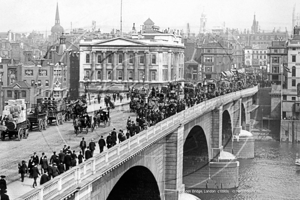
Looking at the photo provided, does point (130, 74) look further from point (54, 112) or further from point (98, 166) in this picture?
point (98, 166)

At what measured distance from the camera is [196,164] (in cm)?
6581

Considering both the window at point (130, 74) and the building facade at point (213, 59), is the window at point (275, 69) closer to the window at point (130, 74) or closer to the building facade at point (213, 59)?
the building facade at point (213, 59)

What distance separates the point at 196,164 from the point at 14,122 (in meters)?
36.7

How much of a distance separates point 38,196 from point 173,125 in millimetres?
23244

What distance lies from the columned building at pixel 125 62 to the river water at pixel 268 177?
70.3 feet

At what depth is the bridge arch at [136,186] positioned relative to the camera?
126 feet

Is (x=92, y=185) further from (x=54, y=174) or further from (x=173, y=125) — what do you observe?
(x=173, y=125)

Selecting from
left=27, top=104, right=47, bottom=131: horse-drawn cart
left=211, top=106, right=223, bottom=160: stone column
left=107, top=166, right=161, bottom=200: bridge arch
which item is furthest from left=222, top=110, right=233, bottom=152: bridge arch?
left=27, top=104, right=47, bottom=131: horse-drawn cart

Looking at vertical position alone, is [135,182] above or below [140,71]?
below

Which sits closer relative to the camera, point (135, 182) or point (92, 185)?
point (92, 185)

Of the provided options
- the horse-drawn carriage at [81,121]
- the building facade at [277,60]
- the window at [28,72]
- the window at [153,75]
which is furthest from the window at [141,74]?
the horse-drawn carriage at [81,121]

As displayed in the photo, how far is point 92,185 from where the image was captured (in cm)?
2541

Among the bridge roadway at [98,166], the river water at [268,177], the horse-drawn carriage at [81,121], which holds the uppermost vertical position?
the horse-drawn carriage at [81,121]

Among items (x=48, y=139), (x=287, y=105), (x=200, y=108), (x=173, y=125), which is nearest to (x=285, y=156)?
(x=287, y=105)
